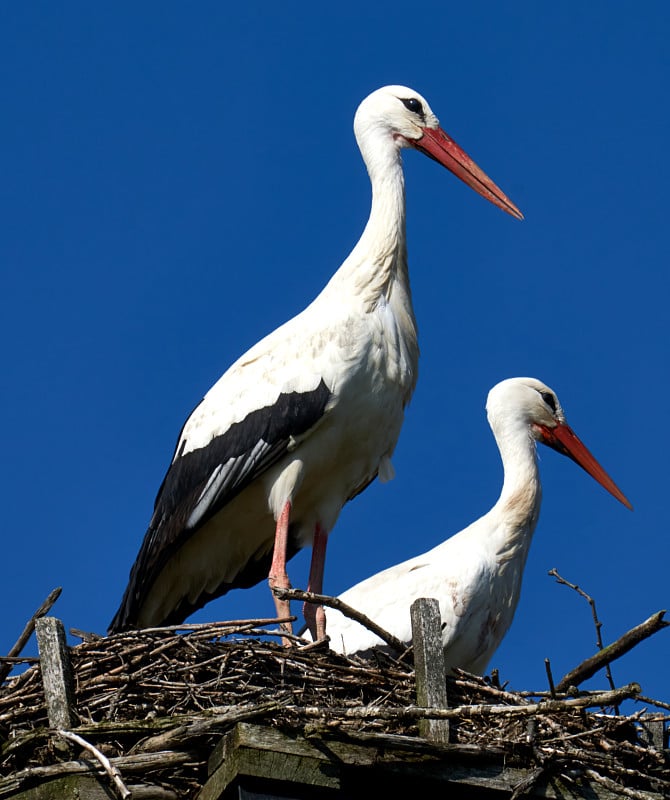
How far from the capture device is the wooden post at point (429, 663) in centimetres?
523

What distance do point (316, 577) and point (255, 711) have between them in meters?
2.48

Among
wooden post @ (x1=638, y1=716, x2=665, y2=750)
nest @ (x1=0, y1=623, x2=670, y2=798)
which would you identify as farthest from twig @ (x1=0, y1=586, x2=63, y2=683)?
wooden post @ (x1=638, y1=716, x2=665, y2=750)

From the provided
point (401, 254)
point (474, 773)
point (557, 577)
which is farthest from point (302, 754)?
point (401, 254)

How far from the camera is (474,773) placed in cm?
517

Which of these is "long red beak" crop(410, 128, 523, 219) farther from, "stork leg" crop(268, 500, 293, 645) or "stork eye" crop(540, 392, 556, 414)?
"stork leg" crop(268, 500, 293, 645)

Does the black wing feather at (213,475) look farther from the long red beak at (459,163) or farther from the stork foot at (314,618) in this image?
the long red beak at (459,163)

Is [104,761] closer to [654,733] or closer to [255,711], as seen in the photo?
[255,711]

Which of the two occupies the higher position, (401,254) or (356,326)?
(401,254)

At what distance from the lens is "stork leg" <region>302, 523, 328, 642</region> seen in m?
7.20

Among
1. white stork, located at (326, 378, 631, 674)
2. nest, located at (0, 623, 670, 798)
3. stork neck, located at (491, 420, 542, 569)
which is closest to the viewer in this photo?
nest, located at (0, 623, 670, 798)

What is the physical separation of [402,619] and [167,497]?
1.15 m

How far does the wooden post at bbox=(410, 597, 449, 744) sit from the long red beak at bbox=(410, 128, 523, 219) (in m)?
3.25

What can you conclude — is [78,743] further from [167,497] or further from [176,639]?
[167,497]

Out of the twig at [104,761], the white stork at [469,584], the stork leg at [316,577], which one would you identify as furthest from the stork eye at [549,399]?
the twig at [104,761]
